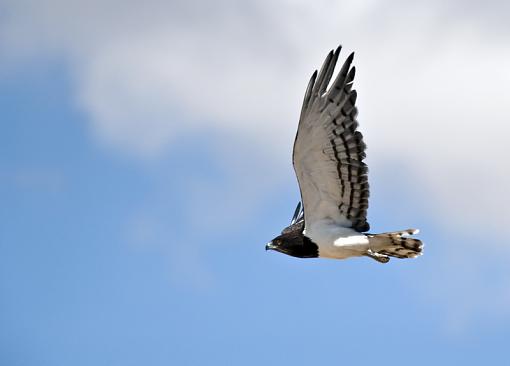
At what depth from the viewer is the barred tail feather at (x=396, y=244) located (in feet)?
53.5

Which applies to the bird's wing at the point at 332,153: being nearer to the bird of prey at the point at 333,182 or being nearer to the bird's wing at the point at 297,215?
the bird of prey at the point at 333,182

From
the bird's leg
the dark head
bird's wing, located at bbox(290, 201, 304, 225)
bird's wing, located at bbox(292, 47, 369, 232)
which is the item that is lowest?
the bird's leg

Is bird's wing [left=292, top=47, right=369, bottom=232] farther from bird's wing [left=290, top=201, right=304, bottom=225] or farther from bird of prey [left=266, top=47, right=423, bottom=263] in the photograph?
bird's wing [left=290, top=201, right=304, bottom=225]

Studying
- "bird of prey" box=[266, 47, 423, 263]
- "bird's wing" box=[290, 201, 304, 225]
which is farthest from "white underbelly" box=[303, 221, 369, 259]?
"bird's wing" box=[290, 201, 304, 225]

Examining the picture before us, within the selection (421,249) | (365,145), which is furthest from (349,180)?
(421,249)

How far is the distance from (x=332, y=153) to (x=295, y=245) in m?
1.88

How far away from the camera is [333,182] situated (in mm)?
16078

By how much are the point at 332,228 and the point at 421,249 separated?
54.9 inches

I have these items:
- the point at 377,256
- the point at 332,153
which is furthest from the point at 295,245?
the point at 332,153

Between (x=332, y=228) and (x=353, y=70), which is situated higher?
(x=353, y=70)

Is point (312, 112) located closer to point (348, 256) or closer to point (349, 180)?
point (349, 180)

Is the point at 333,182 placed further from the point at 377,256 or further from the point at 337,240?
the point at 377,256

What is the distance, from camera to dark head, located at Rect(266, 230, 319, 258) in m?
16.7

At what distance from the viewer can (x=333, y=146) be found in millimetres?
15617
